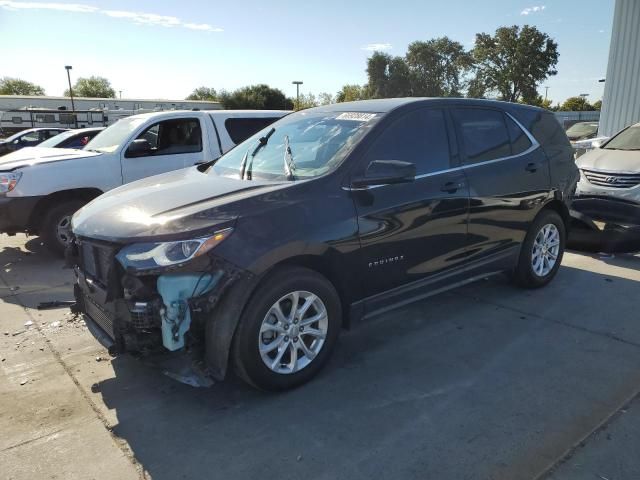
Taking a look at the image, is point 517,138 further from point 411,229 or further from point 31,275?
point 31,275

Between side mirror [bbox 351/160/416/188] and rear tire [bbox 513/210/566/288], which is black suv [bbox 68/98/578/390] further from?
rear tire [bbox 513/210/566/288]

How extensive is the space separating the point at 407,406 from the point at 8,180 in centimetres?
560

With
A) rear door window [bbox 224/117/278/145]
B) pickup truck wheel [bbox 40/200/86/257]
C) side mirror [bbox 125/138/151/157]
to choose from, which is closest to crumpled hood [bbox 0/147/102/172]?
side mirror [bbox 125/138/151/157]

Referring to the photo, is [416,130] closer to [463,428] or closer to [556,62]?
[463,428]

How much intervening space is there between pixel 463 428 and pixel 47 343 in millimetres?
3290

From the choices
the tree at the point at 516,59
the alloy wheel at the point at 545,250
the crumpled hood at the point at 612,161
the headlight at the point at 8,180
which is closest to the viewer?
the alloy wheel at the point at 545,250

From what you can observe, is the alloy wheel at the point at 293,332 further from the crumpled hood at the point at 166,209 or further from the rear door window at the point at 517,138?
the rear door window at the point at 517,138

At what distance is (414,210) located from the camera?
12.3ft

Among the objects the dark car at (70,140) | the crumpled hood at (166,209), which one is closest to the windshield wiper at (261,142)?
the crumpled hood at (166,209)

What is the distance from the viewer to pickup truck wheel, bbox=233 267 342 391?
118 inches

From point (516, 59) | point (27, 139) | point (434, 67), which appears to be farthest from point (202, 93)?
point (27, 139)

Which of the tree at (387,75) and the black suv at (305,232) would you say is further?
the tree at (387,75)

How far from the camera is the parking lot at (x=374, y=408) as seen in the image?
8.58ft

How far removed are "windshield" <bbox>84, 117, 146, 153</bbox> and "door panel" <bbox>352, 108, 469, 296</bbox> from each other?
4677mm
